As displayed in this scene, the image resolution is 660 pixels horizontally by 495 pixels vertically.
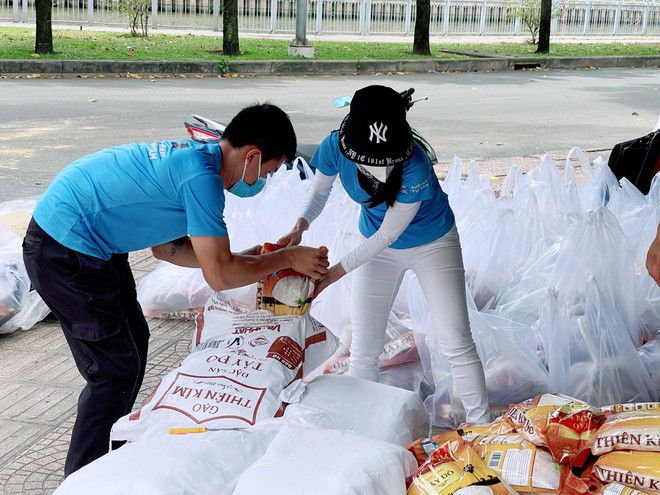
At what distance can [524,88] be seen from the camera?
13.0 m

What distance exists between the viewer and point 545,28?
17875 mm

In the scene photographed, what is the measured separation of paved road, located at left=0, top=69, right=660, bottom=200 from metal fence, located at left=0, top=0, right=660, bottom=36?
7.26m

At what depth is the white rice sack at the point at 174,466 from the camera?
1.86m

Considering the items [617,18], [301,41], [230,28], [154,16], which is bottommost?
[301,41]

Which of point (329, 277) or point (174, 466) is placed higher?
point (329, 277)

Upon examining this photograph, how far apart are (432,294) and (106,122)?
20.9 feet

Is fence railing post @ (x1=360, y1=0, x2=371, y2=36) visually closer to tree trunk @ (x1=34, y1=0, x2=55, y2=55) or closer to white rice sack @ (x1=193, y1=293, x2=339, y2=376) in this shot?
tree trunk @ (x1=34, y1=0, x2=55, y2=55)

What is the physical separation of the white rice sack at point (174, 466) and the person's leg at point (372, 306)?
1017 mm

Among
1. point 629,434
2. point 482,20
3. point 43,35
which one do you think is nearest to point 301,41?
point 43,35

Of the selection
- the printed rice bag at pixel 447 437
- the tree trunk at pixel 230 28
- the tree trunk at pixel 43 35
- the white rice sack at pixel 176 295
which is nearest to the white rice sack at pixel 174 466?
the printed rice bag at pixel 447 437

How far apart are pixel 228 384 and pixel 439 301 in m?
0.91

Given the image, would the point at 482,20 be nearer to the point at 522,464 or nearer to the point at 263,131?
the point at 263,131

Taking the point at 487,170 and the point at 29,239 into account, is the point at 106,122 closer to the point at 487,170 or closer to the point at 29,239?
the point at 487,170

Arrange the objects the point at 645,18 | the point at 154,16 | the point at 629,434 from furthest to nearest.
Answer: the point at 645,18
the point at 154,16
the point at 629,434
